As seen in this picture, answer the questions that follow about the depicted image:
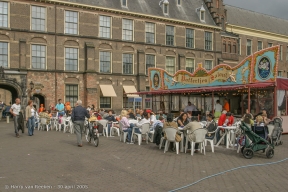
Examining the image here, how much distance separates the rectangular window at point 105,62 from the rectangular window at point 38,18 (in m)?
5.53

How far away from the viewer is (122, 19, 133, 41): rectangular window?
31.3 meters

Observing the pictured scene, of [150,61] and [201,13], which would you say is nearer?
[150,61]

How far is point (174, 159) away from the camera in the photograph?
9.55 m

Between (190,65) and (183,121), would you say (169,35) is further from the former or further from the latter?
(183,121)

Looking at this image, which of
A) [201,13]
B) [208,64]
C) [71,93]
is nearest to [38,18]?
[71,93]

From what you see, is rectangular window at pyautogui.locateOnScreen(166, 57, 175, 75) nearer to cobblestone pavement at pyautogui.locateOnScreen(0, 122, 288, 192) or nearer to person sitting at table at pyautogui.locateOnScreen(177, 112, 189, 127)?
person sitting at table at pyautogui.locateOnScreen(177, 112, 189, 127)

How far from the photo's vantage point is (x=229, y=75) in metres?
19.2

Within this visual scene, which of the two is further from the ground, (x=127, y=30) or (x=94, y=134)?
(x=127, y=30)

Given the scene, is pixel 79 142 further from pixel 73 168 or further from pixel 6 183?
pixel 6 183

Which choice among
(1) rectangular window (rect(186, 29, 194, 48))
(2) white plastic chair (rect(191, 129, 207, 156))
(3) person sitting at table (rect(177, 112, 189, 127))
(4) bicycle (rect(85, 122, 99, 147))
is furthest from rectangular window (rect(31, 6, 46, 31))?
(2) white plastic chair (rect(191, 129, 207, 156))

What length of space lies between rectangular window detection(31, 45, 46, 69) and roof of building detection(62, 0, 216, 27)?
16.6 feet

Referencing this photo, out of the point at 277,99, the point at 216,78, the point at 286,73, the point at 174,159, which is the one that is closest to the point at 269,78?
the point at 277,99

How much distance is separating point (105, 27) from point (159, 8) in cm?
682

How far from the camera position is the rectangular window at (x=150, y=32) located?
32625 millimetres
